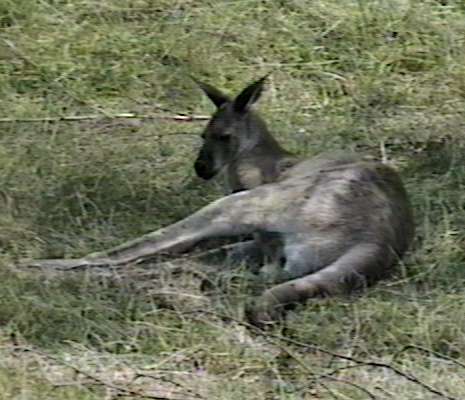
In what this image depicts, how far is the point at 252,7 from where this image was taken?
7.23m

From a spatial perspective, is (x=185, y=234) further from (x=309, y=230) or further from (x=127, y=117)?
(x=127, y=117)

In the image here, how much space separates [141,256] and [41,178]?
951mm

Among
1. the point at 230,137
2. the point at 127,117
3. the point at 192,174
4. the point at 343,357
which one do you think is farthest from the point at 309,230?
the point at 127,117

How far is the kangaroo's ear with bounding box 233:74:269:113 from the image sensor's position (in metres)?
5.43

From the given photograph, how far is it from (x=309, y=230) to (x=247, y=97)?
1.00m

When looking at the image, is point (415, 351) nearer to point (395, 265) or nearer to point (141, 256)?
point (395, 265)

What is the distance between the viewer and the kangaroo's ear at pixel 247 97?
214 inches

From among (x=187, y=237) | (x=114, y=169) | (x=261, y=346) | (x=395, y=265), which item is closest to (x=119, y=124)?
(x=114, y=169)

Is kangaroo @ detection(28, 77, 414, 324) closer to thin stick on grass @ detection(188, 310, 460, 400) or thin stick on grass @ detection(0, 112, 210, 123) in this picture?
thin stick on grass @ detection(188, 310, 460, 400)

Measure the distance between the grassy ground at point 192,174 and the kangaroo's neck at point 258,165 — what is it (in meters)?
0.17

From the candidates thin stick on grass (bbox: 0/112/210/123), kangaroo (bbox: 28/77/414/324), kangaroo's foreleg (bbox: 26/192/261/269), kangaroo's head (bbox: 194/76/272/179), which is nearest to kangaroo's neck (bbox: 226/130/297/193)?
kangaroo's head (bbox: 194/76/272/179)

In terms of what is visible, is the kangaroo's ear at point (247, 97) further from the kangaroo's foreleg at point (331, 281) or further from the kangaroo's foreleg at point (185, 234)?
the kangaroo's foreleg at point (331, 281)

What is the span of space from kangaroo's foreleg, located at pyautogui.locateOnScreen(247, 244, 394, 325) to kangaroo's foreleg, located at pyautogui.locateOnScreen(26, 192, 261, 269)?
1.38 feet

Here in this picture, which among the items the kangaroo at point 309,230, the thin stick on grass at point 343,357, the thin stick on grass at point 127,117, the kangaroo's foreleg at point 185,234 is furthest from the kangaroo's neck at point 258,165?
the thin stick on grass at point 343,357
